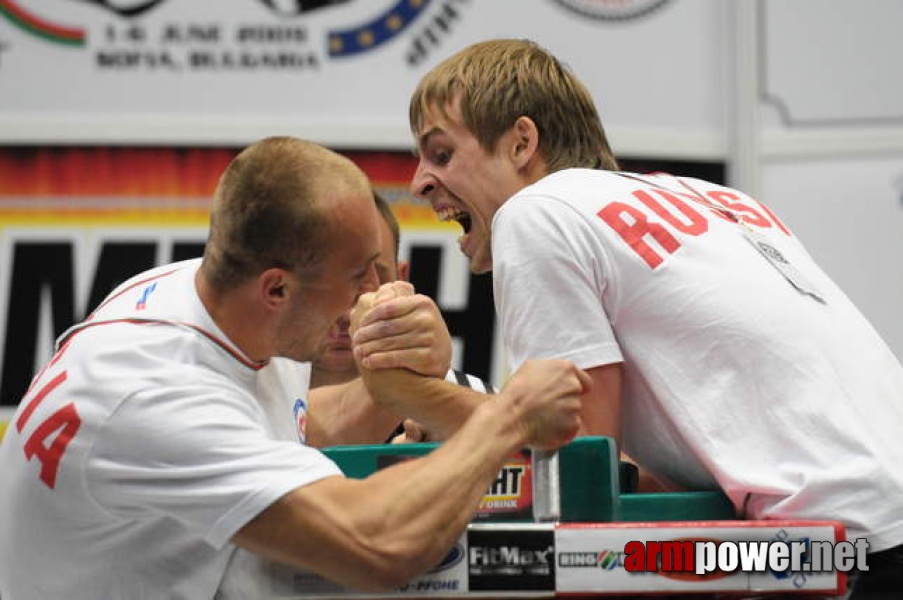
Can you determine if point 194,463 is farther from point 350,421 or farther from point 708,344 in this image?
point 350,421

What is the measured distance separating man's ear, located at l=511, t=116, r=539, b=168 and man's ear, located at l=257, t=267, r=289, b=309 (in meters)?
0.71

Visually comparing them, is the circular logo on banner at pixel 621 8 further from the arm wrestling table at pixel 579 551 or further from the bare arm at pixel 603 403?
the arm wrestling table at pixel 579 551

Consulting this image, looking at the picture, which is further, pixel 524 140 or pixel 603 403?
pixel 524 140

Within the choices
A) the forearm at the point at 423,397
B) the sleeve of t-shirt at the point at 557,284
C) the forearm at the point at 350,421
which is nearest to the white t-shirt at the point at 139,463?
the forearm at the point at 423,397

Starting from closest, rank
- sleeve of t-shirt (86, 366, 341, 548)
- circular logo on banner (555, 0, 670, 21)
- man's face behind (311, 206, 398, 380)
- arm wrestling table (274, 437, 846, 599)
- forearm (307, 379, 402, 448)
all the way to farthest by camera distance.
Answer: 1. arm wrestling table (274, 437, 846, 599)
2. sleeve of t-shirt (86, 366, 341, 548)
3. forearm (307, 379, 402, 448)
4. man's face behind (311, 206, 398, 380)
5. circular logo on banner (555, 0, 670, 21)

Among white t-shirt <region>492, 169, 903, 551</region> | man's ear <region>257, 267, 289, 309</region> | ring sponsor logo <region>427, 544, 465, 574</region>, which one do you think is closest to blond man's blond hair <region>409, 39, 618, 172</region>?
white t-shirt <region>492, 169, 903, 551</region>

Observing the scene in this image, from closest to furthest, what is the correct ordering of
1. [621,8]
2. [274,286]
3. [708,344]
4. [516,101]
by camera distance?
1. [708,344]
2. [274,286]
3. [516,101]
4. [621,8]

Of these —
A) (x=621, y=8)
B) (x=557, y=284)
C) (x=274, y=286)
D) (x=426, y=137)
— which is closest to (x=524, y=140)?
(x=426, y=137)

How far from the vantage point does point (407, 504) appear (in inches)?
76.1

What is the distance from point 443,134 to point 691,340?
871 millimetres

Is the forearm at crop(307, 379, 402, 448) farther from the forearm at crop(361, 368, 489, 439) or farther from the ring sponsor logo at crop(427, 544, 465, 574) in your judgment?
the ring sponsor logo at crop(427, 544, 465, 574)

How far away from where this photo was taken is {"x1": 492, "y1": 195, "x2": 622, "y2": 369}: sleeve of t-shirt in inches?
87.0

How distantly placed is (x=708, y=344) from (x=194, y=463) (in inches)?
32.8

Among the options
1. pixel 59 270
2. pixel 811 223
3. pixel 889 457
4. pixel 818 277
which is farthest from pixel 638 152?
pixel 889 457
